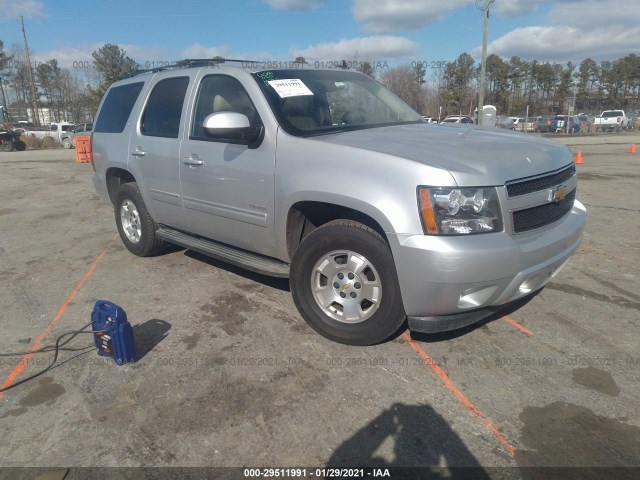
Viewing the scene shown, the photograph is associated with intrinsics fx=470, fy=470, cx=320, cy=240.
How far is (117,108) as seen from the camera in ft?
17.6

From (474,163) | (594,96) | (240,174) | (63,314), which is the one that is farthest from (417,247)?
(594,96)

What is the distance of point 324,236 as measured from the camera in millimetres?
3219

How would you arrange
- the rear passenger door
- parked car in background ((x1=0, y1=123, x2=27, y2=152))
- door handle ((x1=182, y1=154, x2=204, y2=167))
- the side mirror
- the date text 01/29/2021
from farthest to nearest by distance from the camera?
1. parked car in background ((x1=0, y1=123, x2=27, y2=152))
2. the rear passenger door
3. door handle ((x1=182, y1=154, x2=204, y2=167))
4. the side mirror
5. the date text 01/29/2021

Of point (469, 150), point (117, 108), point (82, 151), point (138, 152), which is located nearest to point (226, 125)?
point (469, 150)

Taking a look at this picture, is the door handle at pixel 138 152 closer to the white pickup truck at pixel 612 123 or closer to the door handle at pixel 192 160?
the door handle at pixel 192 160

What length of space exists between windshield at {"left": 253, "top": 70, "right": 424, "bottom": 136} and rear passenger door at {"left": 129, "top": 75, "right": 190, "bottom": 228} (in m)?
1.06

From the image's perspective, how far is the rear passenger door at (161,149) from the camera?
4.36m

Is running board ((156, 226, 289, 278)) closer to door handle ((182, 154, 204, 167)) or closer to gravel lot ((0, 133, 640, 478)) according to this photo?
gravel lot ((0, 133, 640, 478))

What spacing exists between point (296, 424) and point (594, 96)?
85.1 metres

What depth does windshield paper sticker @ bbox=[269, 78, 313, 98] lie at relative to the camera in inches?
146

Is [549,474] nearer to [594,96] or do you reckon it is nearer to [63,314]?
[63,314]

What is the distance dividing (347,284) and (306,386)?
733 millimetres

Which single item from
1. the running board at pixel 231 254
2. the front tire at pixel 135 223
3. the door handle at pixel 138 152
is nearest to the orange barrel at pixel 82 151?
the front tire at pixel 135 223

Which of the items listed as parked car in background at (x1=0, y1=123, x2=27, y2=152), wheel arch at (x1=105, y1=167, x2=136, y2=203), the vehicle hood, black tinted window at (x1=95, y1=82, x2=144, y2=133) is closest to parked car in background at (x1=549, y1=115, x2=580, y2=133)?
parked car in background at (x1=0, y1=123, x2=27, y2=152)
